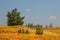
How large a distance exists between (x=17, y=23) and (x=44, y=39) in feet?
87.2

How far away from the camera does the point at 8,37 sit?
21.4 m

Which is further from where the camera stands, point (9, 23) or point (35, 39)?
point (9, 23)

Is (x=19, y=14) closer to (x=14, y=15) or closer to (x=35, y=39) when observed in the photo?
(x=14, y=15)

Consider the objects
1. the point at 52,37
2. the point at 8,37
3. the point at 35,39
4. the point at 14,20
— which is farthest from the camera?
the point at 14,20

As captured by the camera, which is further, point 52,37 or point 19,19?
point 19,19

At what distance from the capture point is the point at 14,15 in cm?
4959

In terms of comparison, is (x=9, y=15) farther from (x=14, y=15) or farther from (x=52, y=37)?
(x=52, y=37)

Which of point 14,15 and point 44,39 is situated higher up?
point 14,15

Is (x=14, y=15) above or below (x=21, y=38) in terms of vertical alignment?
above

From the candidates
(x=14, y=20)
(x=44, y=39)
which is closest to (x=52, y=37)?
(x=44, y=39)

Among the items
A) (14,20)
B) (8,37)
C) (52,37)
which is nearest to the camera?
(8,37)

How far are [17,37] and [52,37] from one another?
203 inches

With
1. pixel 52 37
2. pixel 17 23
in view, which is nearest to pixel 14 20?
pixel 17 23

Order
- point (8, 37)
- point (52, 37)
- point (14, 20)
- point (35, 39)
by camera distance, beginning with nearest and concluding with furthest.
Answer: point (8, 37) < point (35, 39) < point (52, 37) < point (14, 20)
